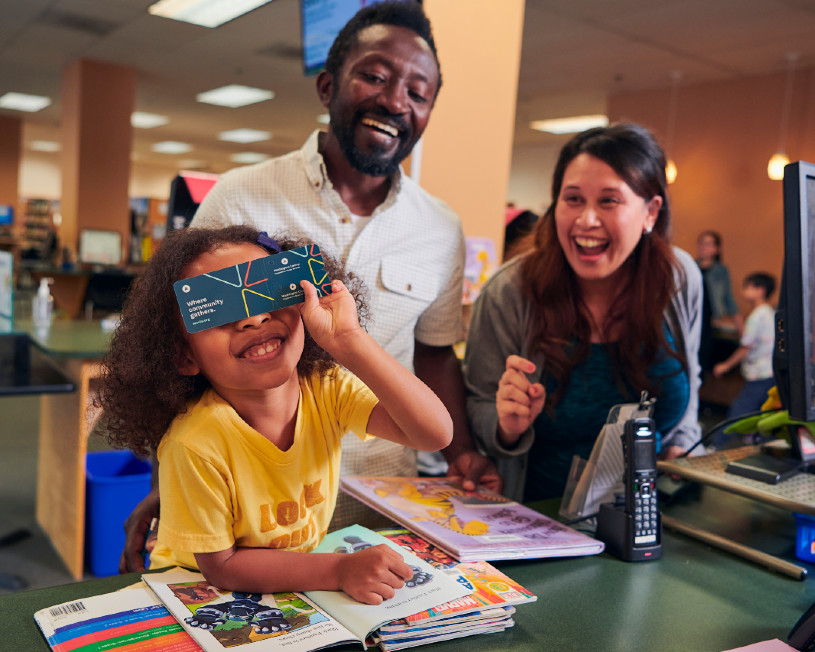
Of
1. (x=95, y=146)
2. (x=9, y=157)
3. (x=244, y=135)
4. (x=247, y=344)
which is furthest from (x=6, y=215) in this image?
(x=247, y=344)

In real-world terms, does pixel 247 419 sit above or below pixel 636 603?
above

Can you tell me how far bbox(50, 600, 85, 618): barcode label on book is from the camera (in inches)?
33.2

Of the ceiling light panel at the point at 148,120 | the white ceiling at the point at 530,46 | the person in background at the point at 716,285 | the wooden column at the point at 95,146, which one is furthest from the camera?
the ceiling light panel at the point at 148,120

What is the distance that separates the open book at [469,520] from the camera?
1.09 meters

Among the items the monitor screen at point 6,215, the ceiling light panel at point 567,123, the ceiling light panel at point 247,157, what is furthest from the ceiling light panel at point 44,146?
the ceiling light panel at point 567,123

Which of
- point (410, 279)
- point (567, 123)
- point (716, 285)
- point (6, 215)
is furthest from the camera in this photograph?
point (6, 215)

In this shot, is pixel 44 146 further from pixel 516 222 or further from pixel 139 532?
pixel 139 532

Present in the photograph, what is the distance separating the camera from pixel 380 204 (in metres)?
1.59

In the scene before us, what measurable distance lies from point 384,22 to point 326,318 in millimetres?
925

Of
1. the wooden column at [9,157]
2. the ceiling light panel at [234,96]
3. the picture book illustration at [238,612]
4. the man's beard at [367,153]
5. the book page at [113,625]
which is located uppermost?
the ceiling light panel at [234,96]

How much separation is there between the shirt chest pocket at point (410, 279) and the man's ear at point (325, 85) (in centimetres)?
42

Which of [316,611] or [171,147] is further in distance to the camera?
[171,147]

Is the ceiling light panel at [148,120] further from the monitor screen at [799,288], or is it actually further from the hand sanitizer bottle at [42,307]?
the monitor screen at [799,288]

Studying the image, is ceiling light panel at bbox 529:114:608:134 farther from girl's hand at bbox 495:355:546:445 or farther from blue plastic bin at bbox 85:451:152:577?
girl's hand at bbox 495:355:546:445
